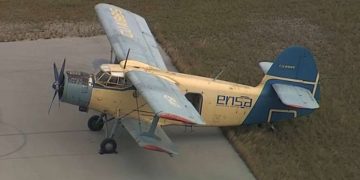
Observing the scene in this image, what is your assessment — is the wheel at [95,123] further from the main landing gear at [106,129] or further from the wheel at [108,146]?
the wheel at [108,146]

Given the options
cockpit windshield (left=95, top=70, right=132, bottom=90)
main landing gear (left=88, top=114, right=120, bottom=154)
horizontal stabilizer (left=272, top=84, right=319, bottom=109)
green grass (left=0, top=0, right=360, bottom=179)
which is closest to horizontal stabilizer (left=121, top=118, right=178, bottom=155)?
main landing gear (left=88, top=114, right=120, bottom=154)

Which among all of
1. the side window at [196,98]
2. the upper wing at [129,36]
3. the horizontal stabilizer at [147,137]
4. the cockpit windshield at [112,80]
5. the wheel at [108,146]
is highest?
the upper wing at [129,36]

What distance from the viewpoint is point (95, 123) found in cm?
1231

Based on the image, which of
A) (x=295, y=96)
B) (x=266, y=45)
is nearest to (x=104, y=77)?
(x=295, y=96)

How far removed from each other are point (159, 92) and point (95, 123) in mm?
2473

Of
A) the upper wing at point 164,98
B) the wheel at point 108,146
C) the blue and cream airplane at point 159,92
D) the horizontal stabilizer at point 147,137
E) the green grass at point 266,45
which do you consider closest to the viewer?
the upper wing at point 164,98

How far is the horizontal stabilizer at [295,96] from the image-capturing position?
11742 millimetres

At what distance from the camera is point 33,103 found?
13.4 metres

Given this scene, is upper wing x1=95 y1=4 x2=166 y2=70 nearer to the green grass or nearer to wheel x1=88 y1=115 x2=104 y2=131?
wheel x1=88 y1=115 x2=104 y2=131

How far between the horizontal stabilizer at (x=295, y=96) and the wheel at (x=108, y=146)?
10.7ft

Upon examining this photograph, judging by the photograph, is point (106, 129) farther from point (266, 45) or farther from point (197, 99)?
point (266, 45)

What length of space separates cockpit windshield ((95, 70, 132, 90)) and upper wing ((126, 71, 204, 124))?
40 centimetres

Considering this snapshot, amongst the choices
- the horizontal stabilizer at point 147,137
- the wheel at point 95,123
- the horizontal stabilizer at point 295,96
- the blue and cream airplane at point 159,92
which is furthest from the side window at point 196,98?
the wheel at point 95,123

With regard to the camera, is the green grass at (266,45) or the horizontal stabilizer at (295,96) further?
the green grass at (266,45)
